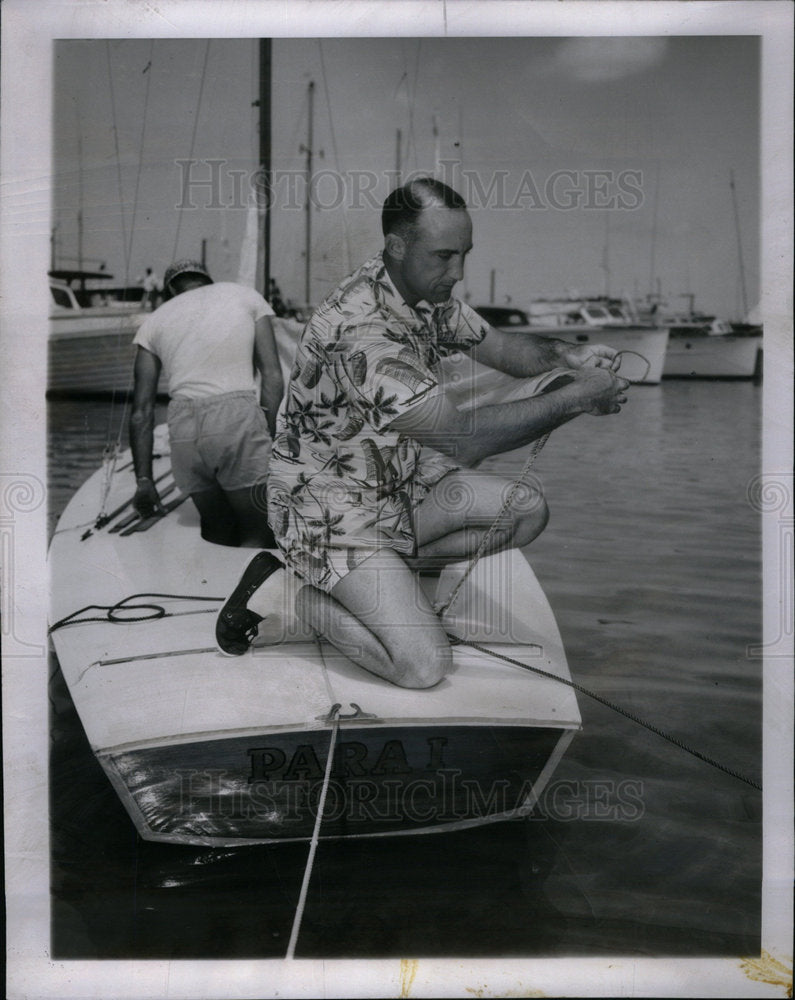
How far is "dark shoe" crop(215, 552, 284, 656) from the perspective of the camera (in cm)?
227

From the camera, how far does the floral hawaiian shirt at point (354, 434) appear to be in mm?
2293

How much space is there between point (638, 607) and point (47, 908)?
1.59m

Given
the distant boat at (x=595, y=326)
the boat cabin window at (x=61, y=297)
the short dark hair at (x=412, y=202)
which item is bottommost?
the distant boat at (x=595, y=326)

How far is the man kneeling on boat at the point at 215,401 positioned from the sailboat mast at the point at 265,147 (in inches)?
3.1

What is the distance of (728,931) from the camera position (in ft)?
7.68

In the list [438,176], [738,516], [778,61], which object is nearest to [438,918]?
[738,516]

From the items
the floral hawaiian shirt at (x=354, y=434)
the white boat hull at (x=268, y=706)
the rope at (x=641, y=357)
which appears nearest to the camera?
the white boat hull at (x=268, y=706)

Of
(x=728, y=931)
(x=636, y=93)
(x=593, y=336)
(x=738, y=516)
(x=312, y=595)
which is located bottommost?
(x=728, y=931)

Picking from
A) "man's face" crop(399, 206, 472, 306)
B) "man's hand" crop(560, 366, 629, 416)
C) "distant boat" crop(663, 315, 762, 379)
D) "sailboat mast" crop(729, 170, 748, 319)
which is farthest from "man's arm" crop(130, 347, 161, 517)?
"sailboat mast" crop(729, 170, 748, 319)

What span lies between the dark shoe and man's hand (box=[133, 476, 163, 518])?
0.88 feet

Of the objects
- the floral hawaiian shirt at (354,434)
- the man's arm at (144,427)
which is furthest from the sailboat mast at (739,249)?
the man's arm at (144,427)

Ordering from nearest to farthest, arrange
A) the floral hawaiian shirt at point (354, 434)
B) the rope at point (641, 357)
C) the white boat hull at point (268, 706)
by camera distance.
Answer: the white boat hull at point (268, 706), the floral hawaiian shirt at point (354, 434), the rope at point (641, 357)

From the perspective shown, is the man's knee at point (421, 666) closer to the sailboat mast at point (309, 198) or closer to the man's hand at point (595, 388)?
the man's hand at point (595, 388)

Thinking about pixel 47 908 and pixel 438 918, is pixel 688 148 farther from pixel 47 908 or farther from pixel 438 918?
pixel 47 908
